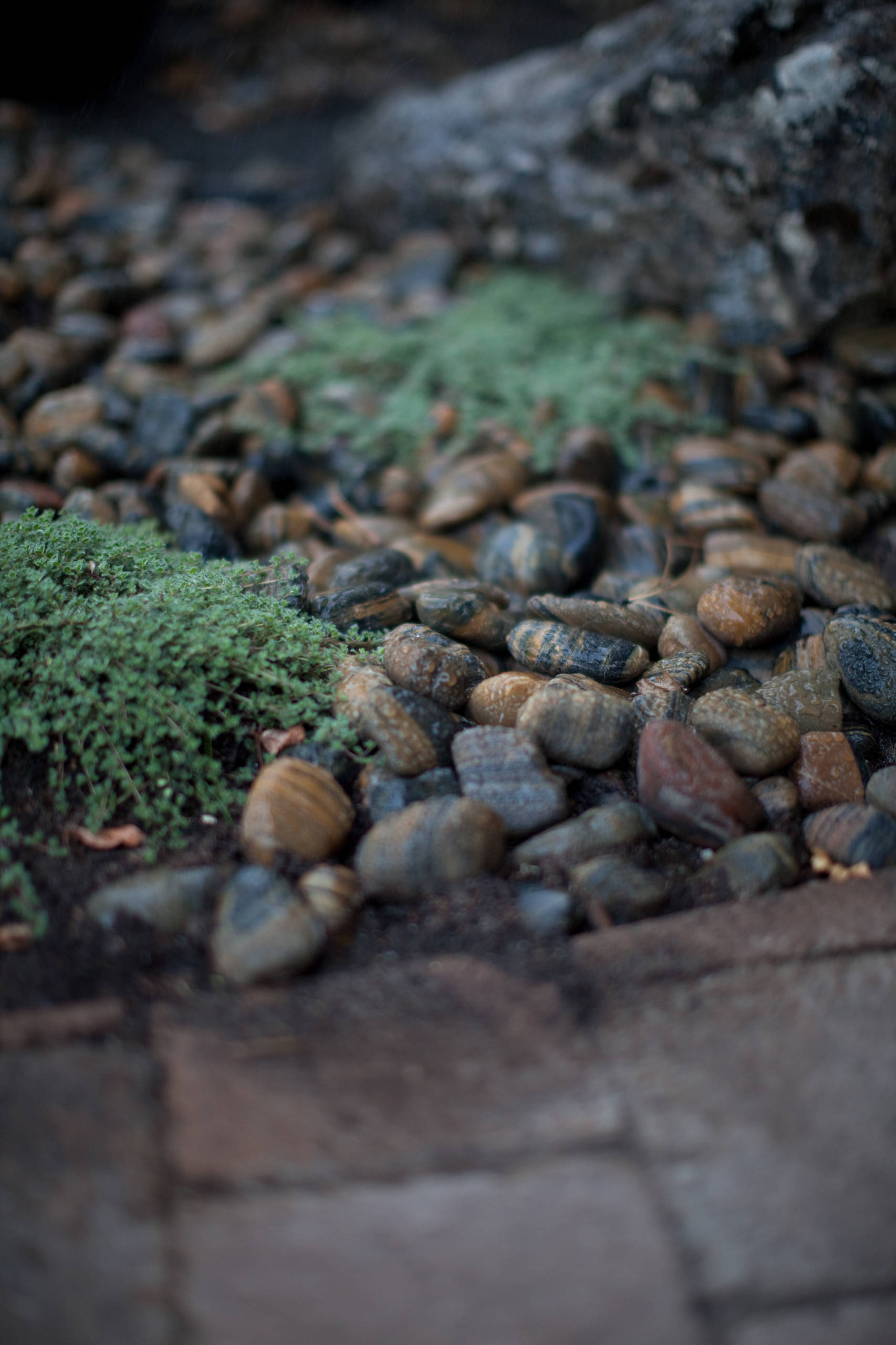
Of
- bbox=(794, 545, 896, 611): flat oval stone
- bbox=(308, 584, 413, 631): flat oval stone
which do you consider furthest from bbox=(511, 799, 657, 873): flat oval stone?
bbox=(794, 545, 896, 611): flat oval stone

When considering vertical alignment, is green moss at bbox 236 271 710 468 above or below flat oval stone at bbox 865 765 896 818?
above

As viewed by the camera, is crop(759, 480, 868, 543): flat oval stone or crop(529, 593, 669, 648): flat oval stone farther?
crop(759, 480, 868, 543): flat oval stone

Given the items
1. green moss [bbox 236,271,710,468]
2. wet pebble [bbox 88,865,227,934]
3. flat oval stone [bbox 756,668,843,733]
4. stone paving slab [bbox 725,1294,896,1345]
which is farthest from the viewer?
green moss [bbox 236,271,710,468]

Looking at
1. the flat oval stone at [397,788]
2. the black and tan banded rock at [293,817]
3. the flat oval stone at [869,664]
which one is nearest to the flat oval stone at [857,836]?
the flat oval stone at [869,664]

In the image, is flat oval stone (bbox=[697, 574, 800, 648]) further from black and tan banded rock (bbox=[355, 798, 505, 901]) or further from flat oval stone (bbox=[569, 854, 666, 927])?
black and tan banded rock (bbox=[355, 798, 505, 901])

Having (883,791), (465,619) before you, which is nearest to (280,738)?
(465,619)

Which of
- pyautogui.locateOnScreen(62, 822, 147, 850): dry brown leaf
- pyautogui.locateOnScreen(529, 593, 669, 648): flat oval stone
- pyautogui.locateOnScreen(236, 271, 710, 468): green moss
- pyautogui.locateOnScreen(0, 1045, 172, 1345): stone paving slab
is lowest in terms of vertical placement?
pyautogui.locateOnScreen(0, 1045, 172, 1345): stone paving slab

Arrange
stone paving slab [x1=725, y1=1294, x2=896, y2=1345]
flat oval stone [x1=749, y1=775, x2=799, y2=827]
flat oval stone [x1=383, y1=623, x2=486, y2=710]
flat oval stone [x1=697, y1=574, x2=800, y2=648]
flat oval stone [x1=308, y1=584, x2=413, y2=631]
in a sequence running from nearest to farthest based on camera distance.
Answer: stone paving slab [x1=725, y1=1294, x2=896, y2=1345]
flat oval stone [x1=749, y1=775, x2=799, y2=827]
flat oval stone [x1=383, y1=623, x2=486, y2=710]
flat oval stone [x1=308, y1=584, x2=413, y2=631]
flat oval stone [x1=697, y1=574, x2=800, y2=648]
